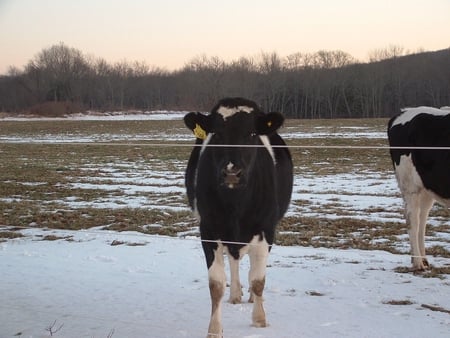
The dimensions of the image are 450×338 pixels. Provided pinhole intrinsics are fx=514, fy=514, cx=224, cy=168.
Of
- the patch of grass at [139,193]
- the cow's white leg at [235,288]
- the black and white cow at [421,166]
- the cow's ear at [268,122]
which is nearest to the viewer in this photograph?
the cow's ear at [268,122]

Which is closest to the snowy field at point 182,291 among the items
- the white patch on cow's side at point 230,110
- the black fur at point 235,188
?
the black fur at point 235,188

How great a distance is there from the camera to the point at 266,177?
4637 millimetres

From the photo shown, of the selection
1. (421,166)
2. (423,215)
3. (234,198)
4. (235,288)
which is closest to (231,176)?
(234,198)

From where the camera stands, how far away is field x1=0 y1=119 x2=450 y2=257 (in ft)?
25.5

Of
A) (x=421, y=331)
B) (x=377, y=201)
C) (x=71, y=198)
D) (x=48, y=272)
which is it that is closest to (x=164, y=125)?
(x=71, y=198)

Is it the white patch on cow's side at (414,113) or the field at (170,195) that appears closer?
the white patch on cow's side at (414,113)

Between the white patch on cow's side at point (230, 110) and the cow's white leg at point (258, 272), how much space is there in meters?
1.07

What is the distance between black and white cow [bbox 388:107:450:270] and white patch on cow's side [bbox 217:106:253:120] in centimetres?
297

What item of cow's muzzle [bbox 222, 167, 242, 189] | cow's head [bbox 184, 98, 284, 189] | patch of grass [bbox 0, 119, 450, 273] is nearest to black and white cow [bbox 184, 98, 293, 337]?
cow's head [bbox 184, 98, 284, 189]

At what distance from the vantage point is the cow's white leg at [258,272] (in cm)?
441

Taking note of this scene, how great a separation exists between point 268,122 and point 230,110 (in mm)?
347

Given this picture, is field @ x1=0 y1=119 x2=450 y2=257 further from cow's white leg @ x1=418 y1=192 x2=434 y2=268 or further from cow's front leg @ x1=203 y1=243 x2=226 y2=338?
cow's front leg @ x1=203 y1=243 x2=226 y2=338

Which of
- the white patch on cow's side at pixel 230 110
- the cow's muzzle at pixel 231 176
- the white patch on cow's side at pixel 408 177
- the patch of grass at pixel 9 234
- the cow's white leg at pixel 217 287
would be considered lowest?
the patch of grass at pixel 9 234

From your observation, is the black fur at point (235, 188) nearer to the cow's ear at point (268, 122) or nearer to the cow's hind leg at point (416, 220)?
the cow's ear at point (268, 122)
